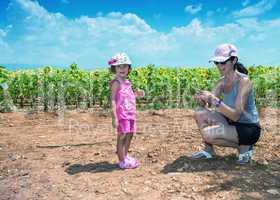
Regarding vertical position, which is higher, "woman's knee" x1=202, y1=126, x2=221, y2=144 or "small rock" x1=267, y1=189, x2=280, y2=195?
"woman's knee" x1=202, y1=126, x2=221, y2=144

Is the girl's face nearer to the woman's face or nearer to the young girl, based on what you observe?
the young girl

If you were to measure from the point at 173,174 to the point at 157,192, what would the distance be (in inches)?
22.9

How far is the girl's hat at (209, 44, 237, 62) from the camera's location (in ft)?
16.8

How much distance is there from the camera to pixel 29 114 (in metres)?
10.5

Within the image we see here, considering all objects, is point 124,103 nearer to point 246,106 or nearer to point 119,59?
point 119,59

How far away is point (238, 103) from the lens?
515cm

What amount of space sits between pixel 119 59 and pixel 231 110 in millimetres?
1441

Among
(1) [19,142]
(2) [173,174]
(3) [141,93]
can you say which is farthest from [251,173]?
(1) [19,142]

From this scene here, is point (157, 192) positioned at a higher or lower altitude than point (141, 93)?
lower

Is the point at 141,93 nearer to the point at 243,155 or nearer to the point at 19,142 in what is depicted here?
the point at 243,155

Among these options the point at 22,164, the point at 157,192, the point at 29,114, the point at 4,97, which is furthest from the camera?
the point at 4,97

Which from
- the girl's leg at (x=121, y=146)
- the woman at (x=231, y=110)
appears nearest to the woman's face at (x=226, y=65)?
the woman at (x=231, y=110)

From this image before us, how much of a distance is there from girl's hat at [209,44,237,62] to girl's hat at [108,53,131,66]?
0.99 meters

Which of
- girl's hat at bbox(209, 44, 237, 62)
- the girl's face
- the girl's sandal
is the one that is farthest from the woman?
the girl's face
